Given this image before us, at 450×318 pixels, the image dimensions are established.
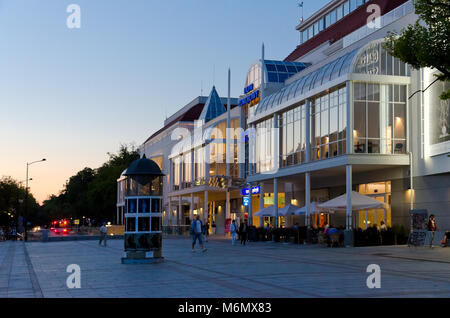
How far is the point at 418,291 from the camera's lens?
12.2 meters

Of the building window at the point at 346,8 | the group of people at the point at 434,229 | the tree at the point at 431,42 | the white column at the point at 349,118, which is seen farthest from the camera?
the building window at the point at 346,8

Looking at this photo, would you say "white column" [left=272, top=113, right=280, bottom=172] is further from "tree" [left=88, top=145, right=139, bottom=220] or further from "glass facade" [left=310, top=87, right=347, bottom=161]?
"tree" [left=88, top=145, right=139, bottom=220]

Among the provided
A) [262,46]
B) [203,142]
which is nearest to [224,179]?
[203,142]

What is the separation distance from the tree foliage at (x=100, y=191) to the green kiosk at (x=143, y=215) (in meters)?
92.7

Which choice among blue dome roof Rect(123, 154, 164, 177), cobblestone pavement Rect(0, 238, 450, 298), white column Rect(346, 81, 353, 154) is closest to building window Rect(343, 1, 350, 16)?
white column Rect(346, 81, 353, 154)

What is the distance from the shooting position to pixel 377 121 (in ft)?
110

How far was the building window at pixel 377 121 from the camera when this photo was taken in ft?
110

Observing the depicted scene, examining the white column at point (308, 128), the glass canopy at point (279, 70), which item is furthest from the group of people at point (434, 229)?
the glass canopy at point (279, 70)

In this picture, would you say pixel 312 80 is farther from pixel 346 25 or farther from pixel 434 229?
pixel 346 25

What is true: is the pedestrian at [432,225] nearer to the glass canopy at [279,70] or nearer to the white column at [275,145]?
the white column at [275,145]

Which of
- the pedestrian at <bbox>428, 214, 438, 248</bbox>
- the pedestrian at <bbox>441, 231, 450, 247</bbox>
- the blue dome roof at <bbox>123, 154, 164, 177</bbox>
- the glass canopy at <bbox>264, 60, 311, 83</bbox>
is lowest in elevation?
the pedestrian at <bbox>441, 231, 450, 247</bbox>

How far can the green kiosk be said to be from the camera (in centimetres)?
2097

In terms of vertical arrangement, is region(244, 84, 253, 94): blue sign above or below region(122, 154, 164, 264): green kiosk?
above

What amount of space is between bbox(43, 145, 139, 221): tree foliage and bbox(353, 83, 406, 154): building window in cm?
8358
